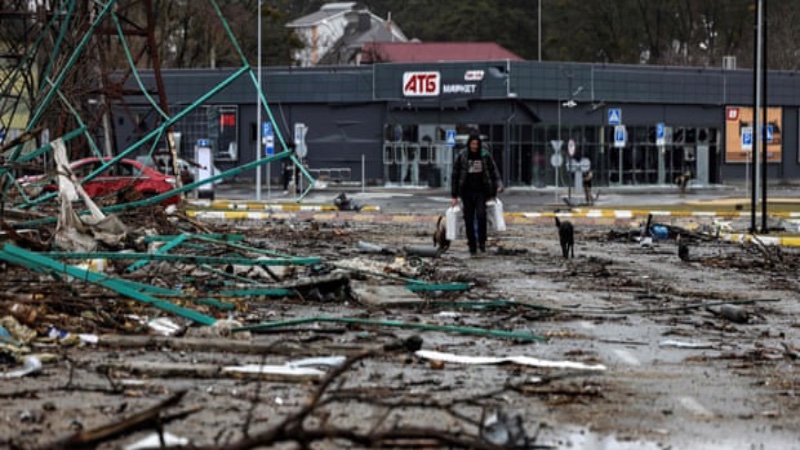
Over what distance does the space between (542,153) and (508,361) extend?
61.8m

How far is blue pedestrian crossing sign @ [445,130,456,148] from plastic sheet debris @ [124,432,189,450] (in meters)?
63.2

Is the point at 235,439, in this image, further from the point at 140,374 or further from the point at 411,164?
the point at 411,164

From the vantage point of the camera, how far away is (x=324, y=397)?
8.01 m

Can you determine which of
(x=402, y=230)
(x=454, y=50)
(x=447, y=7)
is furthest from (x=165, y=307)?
(x=447, y=7)

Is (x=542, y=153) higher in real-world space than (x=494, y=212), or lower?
higher

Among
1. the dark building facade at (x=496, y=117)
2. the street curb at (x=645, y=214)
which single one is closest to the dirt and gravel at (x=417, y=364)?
the street curb at (x=645, y=214)

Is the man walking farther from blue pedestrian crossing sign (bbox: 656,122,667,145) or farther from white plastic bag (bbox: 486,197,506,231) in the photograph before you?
blue pedestrian crossing sign (bbox: 656,122,667,145)

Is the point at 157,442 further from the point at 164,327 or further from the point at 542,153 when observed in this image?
the point at 542,153

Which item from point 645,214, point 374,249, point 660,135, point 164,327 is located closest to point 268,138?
point 645,214

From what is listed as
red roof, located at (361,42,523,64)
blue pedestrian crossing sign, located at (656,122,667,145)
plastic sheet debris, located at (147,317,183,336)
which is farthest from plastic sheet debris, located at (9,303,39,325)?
red roof, located at (361,42,523,64)

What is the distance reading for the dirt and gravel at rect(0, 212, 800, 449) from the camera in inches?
281

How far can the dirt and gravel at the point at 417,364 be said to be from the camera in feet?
23.4

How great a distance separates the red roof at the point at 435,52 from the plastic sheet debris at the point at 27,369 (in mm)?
82603

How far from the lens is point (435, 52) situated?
9344 cm
